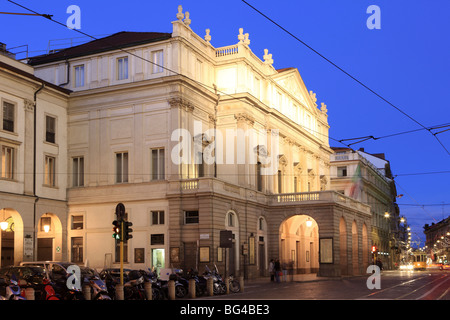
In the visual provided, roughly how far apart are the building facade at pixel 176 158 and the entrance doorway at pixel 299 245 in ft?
7.03

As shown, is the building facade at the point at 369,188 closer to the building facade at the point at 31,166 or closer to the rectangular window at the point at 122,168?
the rectangular window at the point at 122,168

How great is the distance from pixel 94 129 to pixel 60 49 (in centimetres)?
987

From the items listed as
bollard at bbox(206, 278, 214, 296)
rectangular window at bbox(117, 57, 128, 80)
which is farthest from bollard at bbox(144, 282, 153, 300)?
rectangular window at bbox(117, 57, 128, 80)

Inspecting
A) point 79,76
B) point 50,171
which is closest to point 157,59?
point 79,76

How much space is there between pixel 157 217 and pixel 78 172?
6.99m

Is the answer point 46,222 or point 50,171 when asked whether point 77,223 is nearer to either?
point 46,222

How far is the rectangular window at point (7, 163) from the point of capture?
124ft

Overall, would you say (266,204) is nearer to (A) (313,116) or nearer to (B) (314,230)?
(B) (314,230)

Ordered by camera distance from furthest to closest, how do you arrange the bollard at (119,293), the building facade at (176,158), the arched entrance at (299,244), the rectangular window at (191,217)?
the arched entrance at (299,244) < the building facade at (176,158) < the rectangular window at (191,217) < the bollard at (119,293)

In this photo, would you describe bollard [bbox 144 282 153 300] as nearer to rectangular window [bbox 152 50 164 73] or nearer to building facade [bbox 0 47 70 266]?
building facade [bbox 0 47 70 266]

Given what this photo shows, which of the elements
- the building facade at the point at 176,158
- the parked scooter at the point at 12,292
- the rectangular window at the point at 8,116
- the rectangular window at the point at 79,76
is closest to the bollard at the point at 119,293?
the parked scooter at the point at 12,292

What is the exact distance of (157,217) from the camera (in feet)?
138

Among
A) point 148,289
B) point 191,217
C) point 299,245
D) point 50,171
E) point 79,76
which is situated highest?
point 79,76

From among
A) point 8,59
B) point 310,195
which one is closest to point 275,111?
point 310,195
